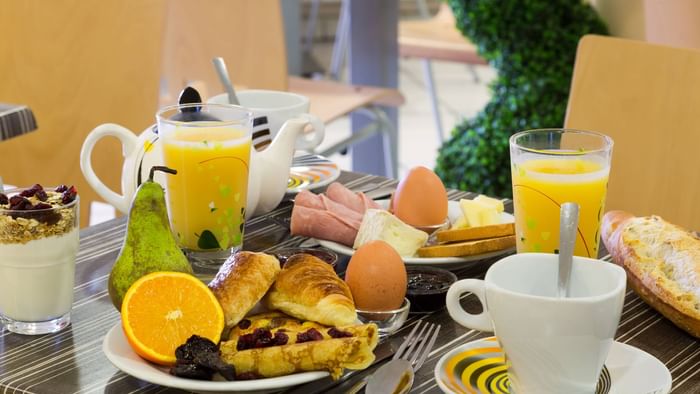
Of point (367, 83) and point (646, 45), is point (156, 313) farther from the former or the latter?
point (367, 83)

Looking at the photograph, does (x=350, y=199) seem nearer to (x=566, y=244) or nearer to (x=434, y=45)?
(x=566, y=244)

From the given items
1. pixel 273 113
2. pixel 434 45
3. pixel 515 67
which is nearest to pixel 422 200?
pixel 273 113

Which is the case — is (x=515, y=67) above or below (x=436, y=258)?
below

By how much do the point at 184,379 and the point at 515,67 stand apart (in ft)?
8.16

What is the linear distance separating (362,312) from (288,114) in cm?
54

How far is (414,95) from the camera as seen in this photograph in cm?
589

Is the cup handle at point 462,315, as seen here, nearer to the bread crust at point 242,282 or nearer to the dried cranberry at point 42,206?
the bread crust at point 242,282

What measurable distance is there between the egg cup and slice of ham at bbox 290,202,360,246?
204 millimetres

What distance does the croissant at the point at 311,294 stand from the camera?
900 millimetres

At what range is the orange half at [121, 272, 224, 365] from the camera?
88 centimetres

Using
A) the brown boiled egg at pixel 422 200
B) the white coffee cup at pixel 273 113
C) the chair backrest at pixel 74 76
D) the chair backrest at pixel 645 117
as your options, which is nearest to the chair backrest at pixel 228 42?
the chair backrest at pixel 74 76

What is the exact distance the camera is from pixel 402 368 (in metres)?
0.86

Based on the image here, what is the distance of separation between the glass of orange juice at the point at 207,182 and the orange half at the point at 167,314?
21cm

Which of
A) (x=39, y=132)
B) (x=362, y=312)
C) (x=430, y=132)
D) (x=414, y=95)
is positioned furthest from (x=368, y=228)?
(x=414, y=95)
